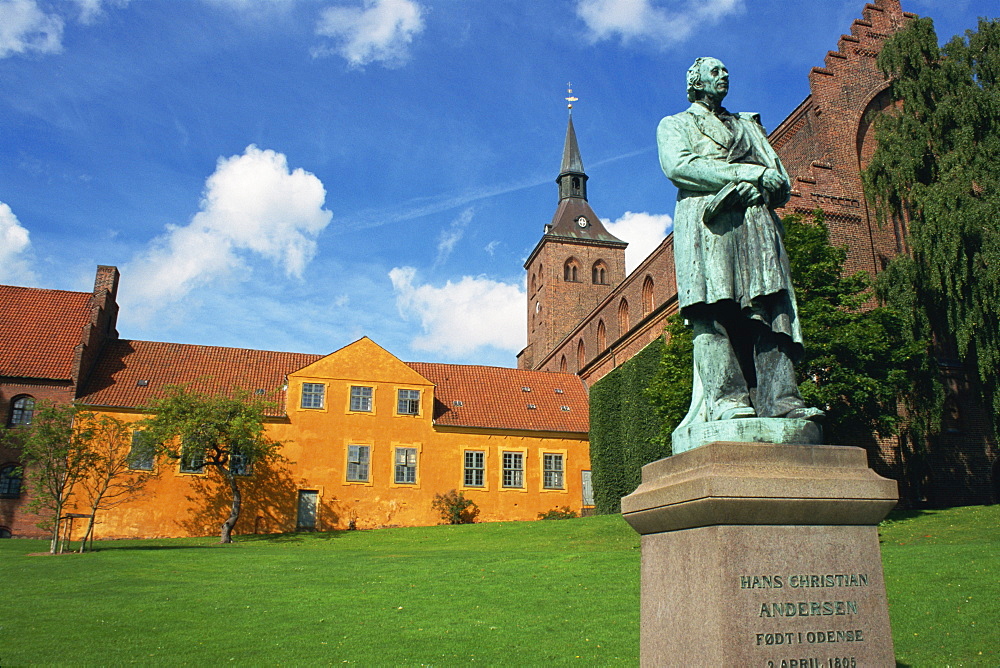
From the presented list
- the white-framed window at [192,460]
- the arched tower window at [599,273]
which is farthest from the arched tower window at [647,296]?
the arched tower window at [599,273]

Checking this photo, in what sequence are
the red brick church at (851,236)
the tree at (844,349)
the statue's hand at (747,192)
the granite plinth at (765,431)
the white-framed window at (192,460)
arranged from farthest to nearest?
the white-framed window at (192,460) → the red brick church at (851,236) → the tree at (844,349) → the statue's hand at (747,192) → the granite plinth at (765,431)

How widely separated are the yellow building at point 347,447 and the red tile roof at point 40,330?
5.01 ft

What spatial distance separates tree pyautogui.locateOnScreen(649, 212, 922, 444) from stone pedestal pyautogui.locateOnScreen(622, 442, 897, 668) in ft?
52.7

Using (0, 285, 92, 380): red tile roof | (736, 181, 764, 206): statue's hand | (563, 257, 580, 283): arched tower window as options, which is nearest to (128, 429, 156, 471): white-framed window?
(0, 285, 92, 380): red tile roof

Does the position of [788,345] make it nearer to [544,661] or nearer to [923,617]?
[544,661]

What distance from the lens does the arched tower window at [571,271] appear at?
65438 millimetres

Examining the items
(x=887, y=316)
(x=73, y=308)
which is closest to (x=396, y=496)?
(x=73, y=308)

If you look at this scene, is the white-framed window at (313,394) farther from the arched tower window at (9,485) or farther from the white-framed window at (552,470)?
the arched tower window at (9,485)

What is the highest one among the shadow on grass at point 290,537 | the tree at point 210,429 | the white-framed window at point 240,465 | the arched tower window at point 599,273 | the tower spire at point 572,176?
the tower spire at point 572,176

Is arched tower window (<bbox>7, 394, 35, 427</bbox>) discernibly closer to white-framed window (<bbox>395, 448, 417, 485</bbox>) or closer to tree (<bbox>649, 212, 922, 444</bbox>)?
white-framed window (<bbox>395, 448, 417, 485</bbox>)

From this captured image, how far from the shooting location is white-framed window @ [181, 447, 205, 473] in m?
30.2

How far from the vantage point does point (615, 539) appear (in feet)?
76.1

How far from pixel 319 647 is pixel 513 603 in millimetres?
3712

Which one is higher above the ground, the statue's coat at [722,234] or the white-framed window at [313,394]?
the white-framed window at [313,394]
